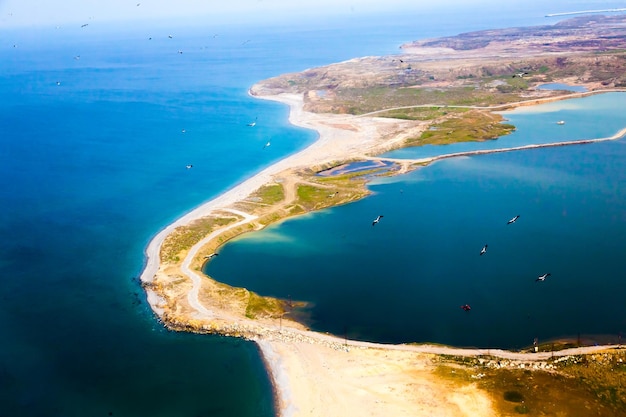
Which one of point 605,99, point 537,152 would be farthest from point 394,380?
point 605,99

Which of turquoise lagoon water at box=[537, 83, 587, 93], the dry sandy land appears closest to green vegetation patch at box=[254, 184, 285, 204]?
the dry sandy land

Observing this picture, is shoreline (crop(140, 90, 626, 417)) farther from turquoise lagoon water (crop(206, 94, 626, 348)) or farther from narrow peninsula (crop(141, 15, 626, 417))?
turquoise lagoon water (crop(206, 94, 626, 348))

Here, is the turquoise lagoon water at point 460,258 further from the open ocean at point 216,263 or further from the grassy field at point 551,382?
the grassy field at point 551,382

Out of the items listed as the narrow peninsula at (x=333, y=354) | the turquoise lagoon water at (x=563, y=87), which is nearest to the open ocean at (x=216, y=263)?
the narrow peninsula at (x=333, y=354)

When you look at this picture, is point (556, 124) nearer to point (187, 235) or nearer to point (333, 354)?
point (187, 235)

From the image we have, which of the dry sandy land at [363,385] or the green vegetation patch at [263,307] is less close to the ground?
the green vegetation patch at [263,307]

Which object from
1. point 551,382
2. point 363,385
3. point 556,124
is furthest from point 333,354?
point 556,124

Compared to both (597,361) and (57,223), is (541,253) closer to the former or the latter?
(597,361)

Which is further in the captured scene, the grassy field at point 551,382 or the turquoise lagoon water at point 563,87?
the turquoise lagoon water at point 563,87
